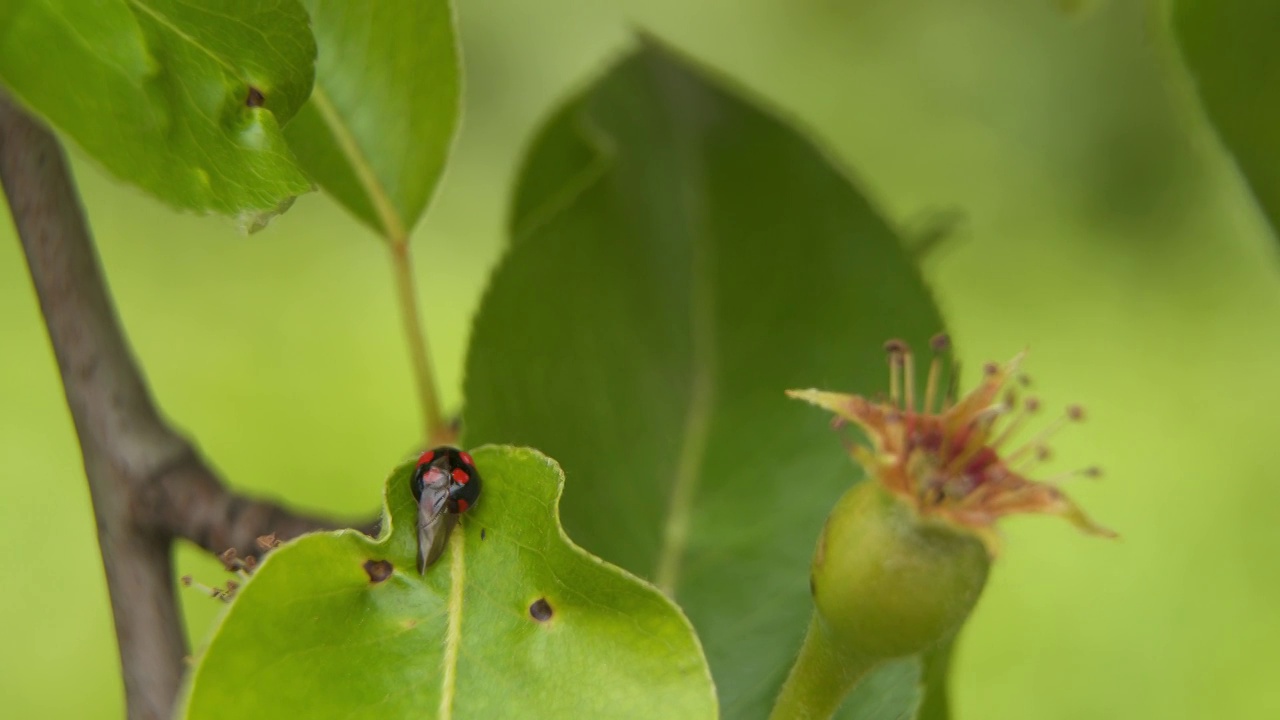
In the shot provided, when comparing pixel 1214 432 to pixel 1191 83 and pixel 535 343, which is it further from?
pixel 535 343

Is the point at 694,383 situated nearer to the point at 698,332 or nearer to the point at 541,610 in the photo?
the point at 698,332

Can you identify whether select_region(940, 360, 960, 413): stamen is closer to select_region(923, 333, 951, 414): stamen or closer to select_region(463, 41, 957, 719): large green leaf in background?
select_region(923, 333, 951, 414): stamen

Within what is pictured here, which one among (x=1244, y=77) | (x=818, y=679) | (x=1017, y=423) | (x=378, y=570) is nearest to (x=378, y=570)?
(x=378, y=570)

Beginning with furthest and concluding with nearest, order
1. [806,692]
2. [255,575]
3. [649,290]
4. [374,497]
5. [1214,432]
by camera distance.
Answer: [1214,432] → [374,497] → [649,290] → [806,692] → [255,575]

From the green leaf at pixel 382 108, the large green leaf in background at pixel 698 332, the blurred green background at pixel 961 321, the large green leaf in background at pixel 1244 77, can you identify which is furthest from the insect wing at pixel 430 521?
the blurred green background at pixel 961 321

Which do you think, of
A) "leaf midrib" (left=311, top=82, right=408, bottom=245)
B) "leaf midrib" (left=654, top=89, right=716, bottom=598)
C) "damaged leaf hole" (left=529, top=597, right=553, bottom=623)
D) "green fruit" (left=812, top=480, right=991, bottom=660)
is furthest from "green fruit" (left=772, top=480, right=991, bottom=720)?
"leaf midrib" (left=311, top=82, right=408, bottom=245)

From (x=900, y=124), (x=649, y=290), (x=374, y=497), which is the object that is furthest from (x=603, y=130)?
(x=900, y=124)

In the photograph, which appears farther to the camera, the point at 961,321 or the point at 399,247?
the point at 961,321

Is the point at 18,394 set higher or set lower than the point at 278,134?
lower
